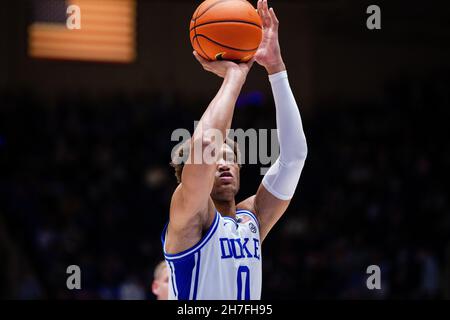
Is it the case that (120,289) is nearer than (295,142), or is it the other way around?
(295,142)

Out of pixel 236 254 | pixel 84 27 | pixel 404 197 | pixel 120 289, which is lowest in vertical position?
pixel 120 289

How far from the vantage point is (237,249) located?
3.46 meters

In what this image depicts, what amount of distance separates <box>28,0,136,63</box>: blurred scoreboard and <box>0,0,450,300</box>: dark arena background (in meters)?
0.03

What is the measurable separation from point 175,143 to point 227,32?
939 cm

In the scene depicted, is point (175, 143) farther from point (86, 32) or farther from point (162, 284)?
point (162, 284)

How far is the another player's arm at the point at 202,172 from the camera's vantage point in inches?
124

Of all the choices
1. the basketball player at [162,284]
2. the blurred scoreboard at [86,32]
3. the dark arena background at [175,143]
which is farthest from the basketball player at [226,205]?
the blurred scoreboard at [86,32]

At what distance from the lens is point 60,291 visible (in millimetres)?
10586

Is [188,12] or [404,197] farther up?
[188,12]

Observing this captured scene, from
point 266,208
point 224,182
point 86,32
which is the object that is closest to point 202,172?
point 224,182
